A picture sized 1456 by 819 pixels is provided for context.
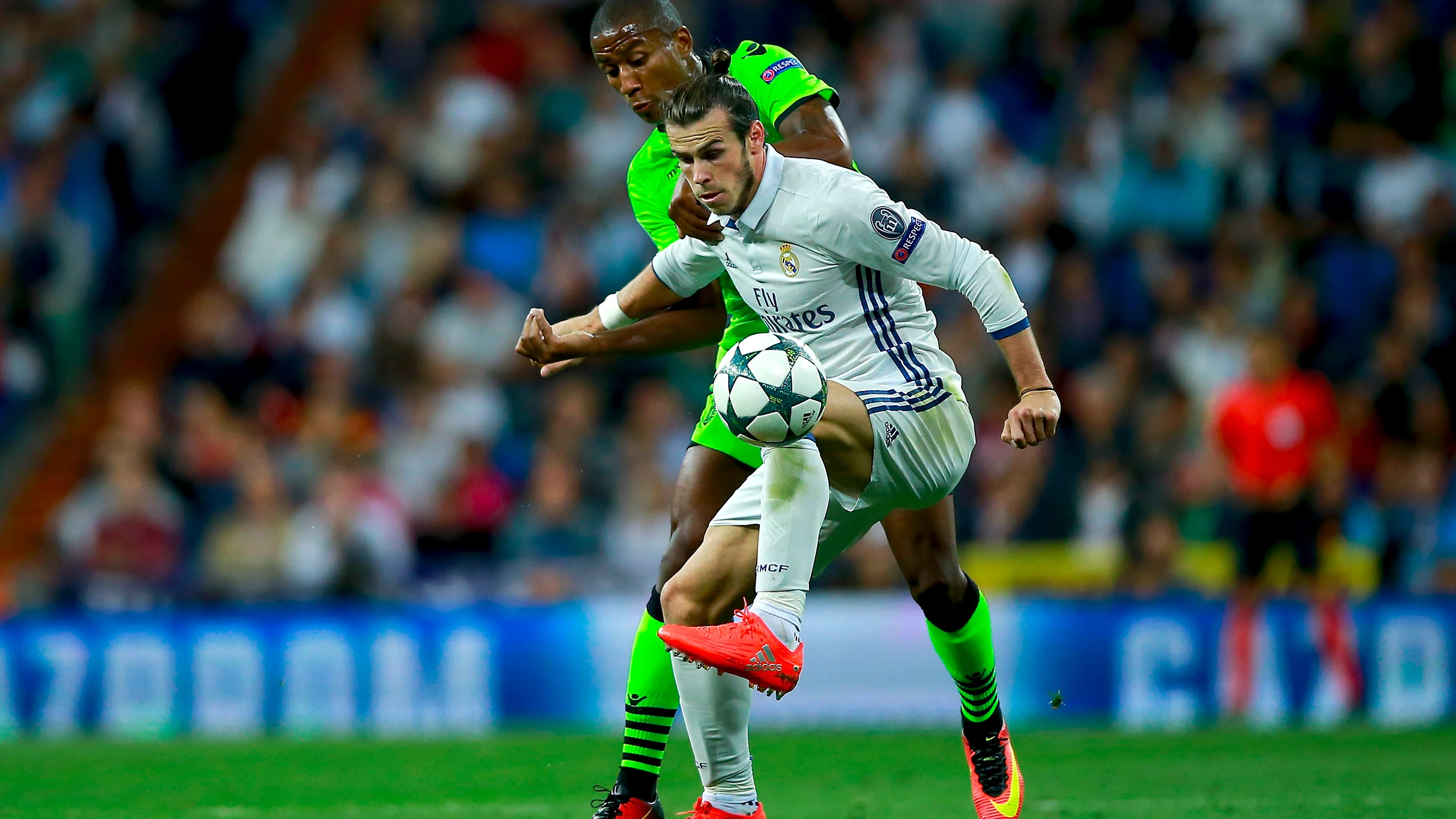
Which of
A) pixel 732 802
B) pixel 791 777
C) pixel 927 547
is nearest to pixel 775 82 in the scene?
pixel 927 547

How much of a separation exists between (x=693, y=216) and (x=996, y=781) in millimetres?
1990

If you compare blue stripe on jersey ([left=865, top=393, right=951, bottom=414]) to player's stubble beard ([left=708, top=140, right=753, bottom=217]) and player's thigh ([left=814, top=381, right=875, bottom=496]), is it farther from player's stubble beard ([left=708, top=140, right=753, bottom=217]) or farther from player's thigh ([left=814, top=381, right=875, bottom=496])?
player's stubble beard ([left=708, top=140, right=753, bottom=217])

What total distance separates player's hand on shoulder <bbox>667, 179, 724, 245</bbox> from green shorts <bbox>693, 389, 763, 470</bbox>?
20.3 inches

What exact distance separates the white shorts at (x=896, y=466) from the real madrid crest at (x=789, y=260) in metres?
0.34

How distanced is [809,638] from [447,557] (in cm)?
236

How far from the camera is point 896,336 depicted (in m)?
5.33

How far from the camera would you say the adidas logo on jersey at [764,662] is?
4.73 meters

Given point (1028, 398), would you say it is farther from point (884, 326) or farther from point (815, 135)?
point (815, 135)

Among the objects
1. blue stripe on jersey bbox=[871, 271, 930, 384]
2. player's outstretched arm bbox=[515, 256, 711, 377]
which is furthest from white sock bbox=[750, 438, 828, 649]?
player's outstretched arm bbox=[515, 256, 711, 377]

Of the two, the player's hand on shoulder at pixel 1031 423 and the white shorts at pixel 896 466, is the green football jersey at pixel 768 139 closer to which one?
the white shorts at pixel 896 466

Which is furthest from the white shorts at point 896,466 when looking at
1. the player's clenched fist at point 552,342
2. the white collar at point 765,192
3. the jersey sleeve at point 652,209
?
the jersey sleeve at point 652,209

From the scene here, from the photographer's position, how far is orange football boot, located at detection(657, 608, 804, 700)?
4.69 metres

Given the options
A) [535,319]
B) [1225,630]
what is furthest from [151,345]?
[535,319]

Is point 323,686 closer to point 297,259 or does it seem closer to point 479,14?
point 297,259
